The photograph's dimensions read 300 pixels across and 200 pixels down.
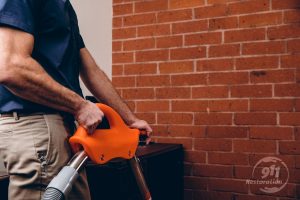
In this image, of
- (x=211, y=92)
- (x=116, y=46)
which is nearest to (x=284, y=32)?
(x=211, y=92)

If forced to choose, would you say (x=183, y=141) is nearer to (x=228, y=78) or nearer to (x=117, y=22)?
(x=228, y=78)

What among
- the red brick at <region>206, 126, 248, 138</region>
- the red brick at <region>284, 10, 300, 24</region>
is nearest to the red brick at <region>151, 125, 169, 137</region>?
the red brick at <region>206, 126, 248, 138</region>

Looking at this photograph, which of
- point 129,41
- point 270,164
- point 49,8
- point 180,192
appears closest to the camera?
point 49,8

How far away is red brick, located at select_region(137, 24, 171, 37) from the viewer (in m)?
2.39

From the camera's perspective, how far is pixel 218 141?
225cm

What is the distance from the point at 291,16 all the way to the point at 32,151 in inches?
64.6

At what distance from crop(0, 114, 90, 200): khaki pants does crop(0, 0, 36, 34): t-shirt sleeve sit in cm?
26

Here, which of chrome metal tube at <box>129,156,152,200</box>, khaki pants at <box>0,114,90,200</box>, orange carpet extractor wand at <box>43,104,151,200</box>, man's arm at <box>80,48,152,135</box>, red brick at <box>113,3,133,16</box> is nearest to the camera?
orange carpet extractor wand at <box>43,104,151,200</box>

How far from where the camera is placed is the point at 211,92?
2.25 meters

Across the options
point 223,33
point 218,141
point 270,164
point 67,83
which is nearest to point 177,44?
point 223,33

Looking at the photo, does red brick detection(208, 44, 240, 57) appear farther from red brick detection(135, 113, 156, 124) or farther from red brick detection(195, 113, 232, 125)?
red brick detection(135, 113, 156, 124)

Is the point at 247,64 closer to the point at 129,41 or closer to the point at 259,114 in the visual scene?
the point at 259,114

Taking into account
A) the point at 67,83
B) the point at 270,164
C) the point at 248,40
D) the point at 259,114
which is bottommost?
the point at 270,164

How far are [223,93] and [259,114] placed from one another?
0.24 meters
